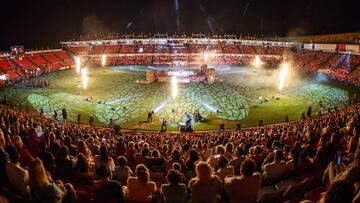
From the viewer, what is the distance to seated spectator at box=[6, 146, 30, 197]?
684 cm

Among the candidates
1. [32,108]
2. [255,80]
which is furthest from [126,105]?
[255,80]

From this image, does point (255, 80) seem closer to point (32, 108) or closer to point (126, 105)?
point (126, 105)

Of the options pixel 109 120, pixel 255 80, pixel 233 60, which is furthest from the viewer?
pixel 233 60

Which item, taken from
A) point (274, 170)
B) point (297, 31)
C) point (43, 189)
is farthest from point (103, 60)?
point (43, 189)

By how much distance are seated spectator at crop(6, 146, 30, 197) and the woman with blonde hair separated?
50cm

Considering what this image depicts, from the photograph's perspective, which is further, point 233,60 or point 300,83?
point 233,60

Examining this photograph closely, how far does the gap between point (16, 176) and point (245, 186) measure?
17.1 ft

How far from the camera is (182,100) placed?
41938 mm

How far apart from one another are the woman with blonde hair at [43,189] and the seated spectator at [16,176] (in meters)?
0.50

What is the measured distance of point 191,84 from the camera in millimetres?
53250

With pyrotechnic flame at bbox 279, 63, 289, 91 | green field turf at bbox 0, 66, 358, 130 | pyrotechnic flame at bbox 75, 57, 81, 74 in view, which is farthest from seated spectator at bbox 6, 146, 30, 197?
pyrotechnic flame at bbox 75, 57, 81, 74

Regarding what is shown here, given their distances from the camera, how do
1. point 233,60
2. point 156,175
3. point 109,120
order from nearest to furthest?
point 156,175, point 109,120, point 233,60

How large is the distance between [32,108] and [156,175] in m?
33.9

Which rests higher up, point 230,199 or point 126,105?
point 230,199
